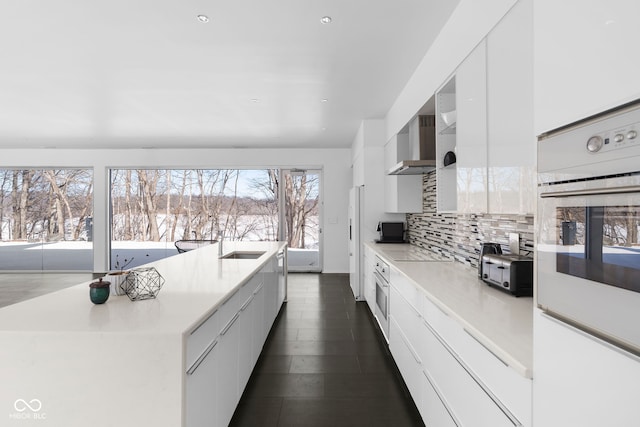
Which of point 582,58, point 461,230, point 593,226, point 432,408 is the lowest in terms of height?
point 432,408

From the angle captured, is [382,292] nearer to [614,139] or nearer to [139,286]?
[139,286]

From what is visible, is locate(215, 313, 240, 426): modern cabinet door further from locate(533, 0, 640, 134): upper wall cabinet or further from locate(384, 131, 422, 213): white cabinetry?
locate(384, 131, 422, 213): white cabinetry

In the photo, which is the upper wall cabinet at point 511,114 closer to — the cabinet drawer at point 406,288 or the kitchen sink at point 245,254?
the cabinet drawer at point 406,288

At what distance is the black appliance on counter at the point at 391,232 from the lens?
458cm

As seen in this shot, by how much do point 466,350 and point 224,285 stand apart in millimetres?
1376

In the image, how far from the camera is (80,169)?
7168mm

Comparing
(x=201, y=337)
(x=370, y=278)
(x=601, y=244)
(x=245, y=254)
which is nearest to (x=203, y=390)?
(x=201, y=337)

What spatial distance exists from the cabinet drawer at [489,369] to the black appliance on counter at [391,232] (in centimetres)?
286

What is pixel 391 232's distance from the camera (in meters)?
4.61

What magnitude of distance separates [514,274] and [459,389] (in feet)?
2.22

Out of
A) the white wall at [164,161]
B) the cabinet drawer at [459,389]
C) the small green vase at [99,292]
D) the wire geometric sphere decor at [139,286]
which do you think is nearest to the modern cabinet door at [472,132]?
the cabinet drawer at [459,389]

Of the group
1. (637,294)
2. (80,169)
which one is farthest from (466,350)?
(80,169)

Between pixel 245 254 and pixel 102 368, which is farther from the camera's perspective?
pixel 245 254

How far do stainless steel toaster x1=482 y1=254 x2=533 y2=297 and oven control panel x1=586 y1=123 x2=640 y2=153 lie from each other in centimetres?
117
